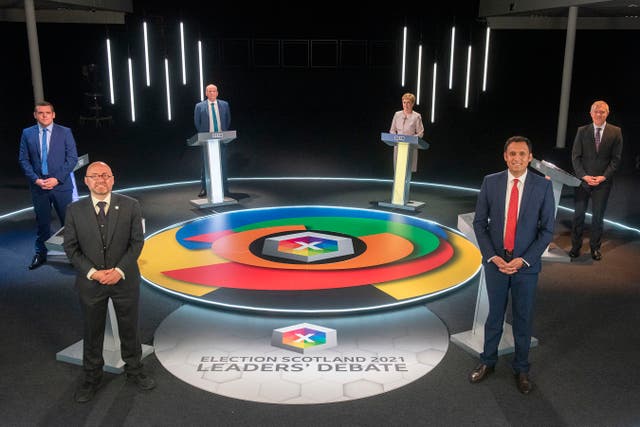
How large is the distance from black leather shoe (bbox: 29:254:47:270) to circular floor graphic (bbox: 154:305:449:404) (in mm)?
1990

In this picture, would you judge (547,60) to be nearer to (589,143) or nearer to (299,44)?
(299,44)

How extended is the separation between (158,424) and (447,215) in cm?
563

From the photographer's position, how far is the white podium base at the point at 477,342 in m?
4.38

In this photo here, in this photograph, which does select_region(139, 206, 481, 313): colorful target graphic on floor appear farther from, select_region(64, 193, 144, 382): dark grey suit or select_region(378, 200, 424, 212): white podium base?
select_region(64, 193, 144, 382): dark grey suit

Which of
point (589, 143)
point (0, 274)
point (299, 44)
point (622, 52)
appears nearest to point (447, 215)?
point (589, 143)

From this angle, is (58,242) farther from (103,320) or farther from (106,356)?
(103,320)

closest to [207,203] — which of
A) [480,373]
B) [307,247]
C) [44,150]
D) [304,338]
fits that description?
[307,247]

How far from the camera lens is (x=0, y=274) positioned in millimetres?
5969

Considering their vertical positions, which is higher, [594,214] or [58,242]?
[594,214]

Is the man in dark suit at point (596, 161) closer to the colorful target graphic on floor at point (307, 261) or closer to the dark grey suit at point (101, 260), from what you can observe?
the colorful target graphic on floor at point (307, 261)

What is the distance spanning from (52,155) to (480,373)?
14.1ft

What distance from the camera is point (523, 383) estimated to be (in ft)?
12.7

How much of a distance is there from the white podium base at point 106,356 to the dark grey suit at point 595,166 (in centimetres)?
453

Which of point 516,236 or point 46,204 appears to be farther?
point 46,204
